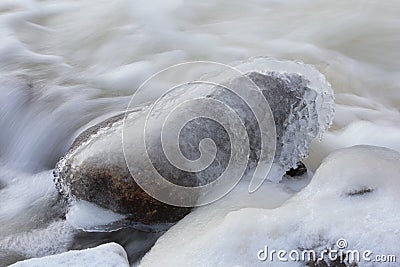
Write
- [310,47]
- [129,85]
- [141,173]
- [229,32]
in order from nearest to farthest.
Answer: [141,173]
[129,85]
[310,47]
[229,32]

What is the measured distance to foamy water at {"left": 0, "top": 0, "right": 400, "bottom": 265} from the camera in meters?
4.23

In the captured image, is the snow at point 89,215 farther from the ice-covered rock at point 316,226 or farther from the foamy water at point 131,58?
the ice-covered rock at point 316,226

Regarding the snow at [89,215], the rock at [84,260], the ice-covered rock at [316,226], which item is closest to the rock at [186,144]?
the snow at [89,215]

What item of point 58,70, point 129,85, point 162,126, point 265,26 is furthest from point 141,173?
point 265,26

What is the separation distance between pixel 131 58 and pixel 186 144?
285 centimetres

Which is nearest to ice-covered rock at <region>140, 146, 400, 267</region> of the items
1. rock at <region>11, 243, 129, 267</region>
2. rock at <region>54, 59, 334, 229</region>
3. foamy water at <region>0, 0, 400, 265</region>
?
rock at <region>54, 59, 334, 229</region>

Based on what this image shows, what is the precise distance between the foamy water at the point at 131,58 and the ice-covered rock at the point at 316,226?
88 cm

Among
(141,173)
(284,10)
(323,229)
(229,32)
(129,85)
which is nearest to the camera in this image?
(323,229)

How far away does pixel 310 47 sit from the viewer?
603 centimetres

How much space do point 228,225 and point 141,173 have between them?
2.30ft

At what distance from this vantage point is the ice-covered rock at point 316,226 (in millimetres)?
2518

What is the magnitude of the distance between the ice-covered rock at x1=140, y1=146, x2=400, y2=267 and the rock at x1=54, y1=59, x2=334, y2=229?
1.11ft

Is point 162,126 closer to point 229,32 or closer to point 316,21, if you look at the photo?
point 229,32

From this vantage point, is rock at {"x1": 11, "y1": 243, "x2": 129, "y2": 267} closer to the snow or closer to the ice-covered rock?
the ice-covered rock
